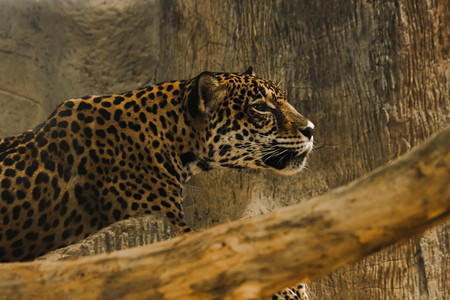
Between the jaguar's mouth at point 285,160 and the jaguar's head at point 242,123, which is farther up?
the jaguar's head at point 242,123

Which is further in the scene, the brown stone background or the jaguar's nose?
the brown stone background

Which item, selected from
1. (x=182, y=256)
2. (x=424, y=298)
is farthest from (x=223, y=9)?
(x=182, y=256)

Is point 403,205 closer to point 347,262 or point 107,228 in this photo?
point 347,262

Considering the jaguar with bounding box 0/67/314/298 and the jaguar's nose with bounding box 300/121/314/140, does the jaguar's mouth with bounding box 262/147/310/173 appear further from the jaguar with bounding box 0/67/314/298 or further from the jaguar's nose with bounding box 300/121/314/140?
the jaguar's nose with bounding box 300/121/314/140

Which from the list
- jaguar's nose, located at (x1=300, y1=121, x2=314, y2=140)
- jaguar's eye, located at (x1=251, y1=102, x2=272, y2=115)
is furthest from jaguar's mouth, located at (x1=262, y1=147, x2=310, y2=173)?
jaguar's eye, located at (x1=251, y1=102, x2=272, y2=115)

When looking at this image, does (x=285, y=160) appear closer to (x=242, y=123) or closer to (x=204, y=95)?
(x=242, y=123)

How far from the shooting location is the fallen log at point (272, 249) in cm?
273

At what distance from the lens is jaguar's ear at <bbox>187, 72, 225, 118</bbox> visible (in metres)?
4.96

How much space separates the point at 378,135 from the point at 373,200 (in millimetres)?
3325

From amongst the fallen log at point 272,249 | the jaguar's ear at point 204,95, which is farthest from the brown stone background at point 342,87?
the fallen log at point 272,249

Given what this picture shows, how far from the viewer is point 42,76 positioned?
805 cm

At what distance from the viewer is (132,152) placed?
192 inches

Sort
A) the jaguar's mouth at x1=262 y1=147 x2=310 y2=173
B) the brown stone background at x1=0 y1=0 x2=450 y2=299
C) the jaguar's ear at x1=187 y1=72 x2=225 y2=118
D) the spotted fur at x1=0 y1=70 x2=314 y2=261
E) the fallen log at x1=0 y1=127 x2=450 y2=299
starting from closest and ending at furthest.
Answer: the fallen log at x1=0 y1=127 x2=450 y2=299
the spotted fur at x1=0 y1=70 x2=314 y2=261
the jaguar's ear at x1=187 y1=72 x2=225 y2=118
the jaguar's mouth at x1=262 y1=147 x2=310 y2=173
the brown stone background at x1=0 y1=0 x2=450 y2=299

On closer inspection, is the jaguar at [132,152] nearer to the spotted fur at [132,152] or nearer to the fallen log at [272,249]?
the spotted fur at [132,152]
